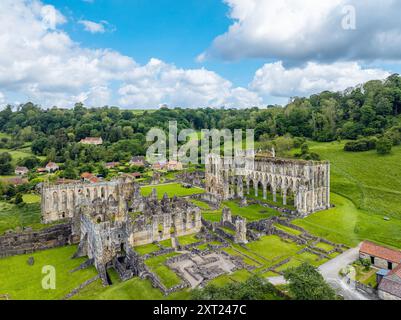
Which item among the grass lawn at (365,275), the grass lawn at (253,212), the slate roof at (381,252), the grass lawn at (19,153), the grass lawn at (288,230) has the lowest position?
the grass lawn at (365,275)

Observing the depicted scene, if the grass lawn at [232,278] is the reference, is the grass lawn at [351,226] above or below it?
above

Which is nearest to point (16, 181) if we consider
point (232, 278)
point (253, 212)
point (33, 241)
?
point (33, 241)

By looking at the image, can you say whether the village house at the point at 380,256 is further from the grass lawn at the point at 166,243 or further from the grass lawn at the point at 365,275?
the grass lawn at the point at 166,243

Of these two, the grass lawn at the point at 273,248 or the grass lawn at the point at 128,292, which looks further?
the grass lawn at the point at 273,248

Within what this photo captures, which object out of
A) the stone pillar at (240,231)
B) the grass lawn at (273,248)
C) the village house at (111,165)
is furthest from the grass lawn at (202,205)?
the village house at (111,165)

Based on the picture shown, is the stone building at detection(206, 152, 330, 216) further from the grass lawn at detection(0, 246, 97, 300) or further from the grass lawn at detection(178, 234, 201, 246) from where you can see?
the grass lawn at detection(0, 246, 97, 300)

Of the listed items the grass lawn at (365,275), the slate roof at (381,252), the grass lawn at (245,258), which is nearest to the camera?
the grass lawn at (365,275)
